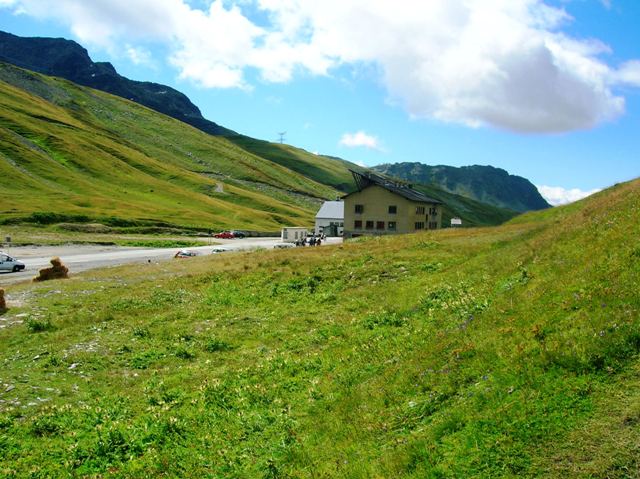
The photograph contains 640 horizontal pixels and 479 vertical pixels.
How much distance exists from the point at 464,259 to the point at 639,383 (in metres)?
22.4

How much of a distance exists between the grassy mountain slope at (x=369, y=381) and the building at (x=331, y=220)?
4591 inches

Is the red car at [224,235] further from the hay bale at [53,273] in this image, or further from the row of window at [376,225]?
the hay bale at [53,273]

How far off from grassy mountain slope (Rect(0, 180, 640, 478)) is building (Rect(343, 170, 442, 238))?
82.9m

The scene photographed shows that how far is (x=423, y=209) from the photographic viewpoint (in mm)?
114375

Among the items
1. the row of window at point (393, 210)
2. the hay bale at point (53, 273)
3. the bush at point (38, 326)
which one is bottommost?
the bush at point (38, 326)

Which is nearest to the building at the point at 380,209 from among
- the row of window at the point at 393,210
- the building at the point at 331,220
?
the row of window at the point at 393,210

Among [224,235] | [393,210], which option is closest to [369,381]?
[393,210]

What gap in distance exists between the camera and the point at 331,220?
471 feet

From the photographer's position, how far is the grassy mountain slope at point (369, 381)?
781 cm

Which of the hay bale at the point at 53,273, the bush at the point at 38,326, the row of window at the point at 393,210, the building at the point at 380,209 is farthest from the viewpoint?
the row of window at the point at 393,210

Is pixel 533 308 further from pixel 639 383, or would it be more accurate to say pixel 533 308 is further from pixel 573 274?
pixel 639 383

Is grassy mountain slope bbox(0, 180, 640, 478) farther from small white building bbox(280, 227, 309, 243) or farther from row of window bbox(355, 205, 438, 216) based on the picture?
small white building bbox(280, 227, 309, 243)

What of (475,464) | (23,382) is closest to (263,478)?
(475,464)

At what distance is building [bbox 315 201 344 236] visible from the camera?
465ft
